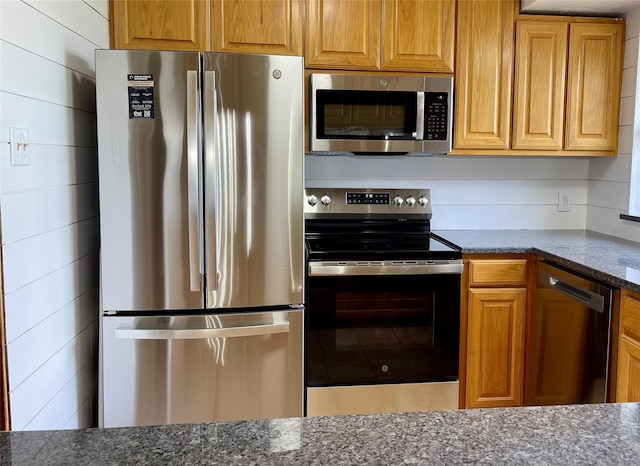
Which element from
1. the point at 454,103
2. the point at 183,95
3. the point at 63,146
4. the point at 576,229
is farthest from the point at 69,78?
the point at 576,229

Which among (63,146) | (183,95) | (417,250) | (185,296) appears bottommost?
(185,296)

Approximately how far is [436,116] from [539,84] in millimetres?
A: 595

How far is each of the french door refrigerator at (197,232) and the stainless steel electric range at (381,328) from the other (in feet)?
0.58

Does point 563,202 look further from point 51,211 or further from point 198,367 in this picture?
point 51,211

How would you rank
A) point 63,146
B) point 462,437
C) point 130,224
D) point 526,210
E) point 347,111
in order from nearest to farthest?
point 462,437 < point 63,146 < point 130,224 < point 347,111 < point 526,210

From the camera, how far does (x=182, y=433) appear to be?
0.74 m

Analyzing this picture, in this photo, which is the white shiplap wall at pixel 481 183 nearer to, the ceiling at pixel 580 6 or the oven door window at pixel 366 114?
the oven door window at pixel 366 114

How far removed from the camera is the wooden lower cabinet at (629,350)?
6.05 feet

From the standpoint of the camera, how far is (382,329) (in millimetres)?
2396

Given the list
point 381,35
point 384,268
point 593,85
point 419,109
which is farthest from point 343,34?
point 593,85

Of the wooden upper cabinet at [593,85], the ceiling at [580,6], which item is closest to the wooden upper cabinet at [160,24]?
the ceiling at [580,6]

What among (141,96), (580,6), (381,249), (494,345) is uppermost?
(580,6)

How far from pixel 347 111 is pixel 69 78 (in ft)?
4.00

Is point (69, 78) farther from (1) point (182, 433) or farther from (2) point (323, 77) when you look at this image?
(1) point (182, 433)
